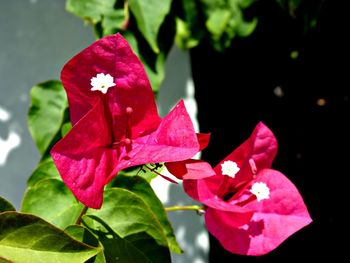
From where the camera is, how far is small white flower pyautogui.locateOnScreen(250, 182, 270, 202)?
28.4 inches

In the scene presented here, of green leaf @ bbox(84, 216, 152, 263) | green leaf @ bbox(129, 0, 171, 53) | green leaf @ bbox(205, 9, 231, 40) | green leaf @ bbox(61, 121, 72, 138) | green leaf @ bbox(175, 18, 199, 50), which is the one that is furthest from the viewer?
green leaf @ bbox(175, 18, 199, 50)

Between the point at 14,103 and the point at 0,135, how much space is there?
0.29ft

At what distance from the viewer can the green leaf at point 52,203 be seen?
28.5 inches

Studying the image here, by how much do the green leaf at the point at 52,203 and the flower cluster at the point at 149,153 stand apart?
0.44 ft

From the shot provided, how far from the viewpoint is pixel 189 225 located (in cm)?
151

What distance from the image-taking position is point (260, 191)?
723 mm

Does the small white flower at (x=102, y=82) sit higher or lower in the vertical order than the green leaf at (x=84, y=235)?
higher

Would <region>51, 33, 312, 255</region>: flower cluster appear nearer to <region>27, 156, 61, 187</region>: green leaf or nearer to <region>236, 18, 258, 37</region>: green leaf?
<region>27, 156, 61, 187</region>: green leaf

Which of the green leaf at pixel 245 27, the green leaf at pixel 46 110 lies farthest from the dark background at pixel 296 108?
the green leaf at pixel 46 110

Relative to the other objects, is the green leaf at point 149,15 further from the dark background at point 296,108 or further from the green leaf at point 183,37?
the dark background at point 296,108

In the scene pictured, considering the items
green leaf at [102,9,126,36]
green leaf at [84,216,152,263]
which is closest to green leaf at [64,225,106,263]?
green leaf at [84,216,152,263]

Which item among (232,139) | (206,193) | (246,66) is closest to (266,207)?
(206,193)

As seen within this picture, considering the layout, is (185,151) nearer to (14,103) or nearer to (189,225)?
(14,103)

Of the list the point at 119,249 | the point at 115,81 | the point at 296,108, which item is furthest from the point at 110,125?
the point at 296,108
